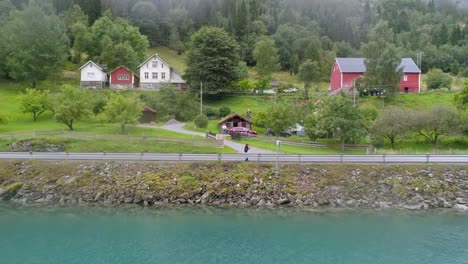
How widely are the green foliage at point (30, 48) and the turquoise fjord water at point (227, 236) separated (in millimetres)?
42489

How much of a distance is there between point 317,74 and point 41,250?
61.7m

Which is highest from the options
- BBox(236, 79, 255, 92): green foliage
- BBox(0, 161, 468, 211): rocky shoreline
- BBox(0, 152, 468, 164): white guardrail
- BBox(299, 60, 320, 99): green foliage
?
BBox(299, 60, 320, 99): green foliage

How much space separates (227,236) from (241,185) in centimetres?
738

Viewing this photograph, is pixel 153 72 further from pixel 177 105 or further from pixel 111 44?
pixel 177 105

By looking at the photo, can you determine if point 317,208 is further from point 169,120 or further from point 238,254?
point 169,120

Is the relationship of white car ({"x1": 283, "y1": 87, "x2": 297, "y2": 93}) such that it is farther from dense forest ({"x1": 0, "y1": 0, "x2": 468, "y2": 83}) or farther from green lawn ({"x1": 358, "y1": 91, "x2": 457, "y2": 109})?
dense forest ({"x1": 0, "y1": 0, "x2": 468, "y2": 83})

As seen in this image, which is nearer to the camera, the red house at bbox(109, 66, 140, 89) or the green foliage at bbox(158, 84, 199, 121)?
the green foliage at bbox(158, 84, 199, 121)

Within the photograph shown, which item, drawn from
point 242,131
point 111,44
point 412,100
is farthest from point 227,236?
point 111,44

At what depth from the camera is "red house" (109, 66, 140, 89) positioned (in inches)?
3021

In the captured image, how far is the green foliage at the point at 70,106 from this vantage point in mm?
53531

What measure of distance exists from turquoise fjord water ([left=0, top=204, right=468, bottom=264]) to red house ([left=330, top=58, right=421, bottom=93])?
4688 cm

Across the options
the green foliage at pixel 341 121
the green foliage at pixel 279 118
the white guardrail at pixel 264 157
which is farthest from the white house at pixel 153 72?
the white guardrail at pixel 264 157

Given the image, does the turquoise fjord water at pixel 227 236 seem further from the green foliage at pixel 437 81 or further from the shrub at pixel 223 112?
the green foliage at pixel 437 81

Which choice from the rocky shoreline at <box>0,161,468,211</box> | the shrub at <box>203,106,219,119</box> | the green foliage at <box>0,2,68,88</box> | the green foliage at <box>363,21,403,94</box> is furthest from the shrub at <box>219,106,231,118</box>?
the green foliage at <box>0,2,68,88</box>
